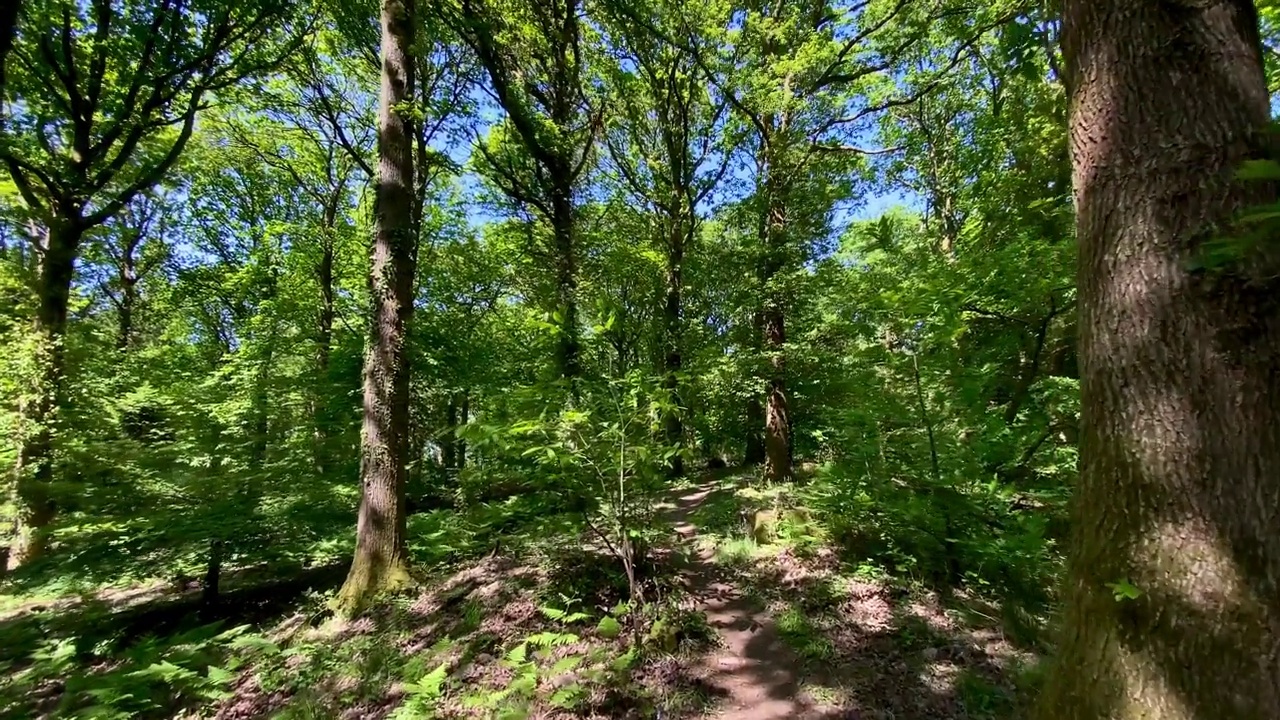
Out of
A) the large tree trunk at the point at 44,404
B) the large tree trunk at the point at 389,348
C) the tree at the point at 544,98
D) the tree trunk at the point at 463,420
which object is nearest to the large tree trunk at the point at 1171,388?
the large tree trunk at the point at 389,348

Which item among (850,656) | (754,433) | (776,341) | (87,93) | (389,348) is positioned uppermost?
(87,93)

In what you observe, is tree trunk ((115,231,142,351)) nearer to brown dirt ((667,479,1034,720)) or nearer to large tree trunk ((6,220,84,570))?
large tree trunk ((6,220,84,570))

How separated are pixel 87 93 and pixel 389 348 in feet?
30.0

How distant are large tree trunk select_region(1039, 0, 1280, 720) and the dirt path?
183 centimetres

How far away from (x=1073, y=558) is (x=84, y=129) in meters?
14.0

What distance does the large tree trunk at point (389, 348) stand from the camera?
18.0 ft

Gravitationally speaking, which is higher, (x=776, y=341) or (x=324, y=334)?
(x=324, y=334)

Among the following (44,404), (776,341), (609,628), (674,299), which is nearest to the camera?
(609,628)

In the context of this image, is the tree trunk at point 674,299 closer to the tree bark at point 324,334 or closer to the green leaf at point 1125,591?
the tree bark at point 324,334

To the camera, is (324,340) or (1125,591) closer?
(1125,591)

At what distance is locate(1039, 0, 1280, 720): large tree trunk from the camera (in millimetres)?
1586

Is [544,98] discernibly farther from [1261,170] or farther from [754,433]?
[1261,170]

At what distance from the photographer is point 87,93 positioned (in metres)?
9.34

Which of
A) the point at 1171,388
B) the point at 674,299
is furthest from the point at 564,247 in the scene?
the point at 1171,388
